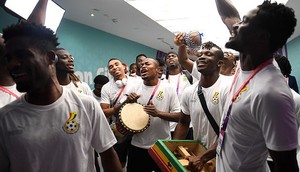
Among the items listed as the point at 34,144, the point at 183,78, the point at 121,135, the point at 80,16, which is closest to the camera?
the point at 34,144

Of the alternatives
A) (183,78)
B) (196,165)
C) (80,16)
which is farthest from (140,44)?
(196,165)

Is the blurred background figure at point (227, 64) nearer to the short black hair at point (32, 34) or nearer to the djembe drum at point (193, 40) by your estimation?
the djembe drum at point (193, 40)

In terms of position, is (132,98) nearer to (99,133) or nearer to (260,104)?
(99,133)

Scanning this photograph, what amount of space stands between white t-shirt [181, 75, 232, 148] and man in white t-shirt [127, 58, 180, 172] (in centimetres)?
62

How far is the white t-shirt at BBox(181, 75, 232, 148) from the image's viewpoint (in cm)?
279

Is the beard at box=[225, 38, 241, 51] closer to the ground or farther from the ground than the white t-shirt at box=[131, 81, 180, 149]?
farther from the ground

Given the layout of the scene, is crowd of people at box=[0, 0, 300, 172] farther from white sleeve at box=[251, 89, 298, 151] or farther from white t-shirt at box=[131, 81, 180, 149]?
white t-shirt at box=[131, 81, 180, 149]

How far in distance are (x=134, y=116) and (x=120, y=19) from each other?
17.5 feet

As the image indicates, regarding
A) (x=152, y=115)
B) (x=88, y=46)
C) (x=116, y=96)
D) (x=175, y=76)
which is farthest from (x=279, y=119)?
(x=88, y=46)

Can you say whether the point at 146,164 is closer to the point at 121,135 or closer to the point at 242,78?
the point at 121,135

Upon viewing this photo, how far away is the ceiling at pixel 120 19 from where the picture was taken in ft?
22.7

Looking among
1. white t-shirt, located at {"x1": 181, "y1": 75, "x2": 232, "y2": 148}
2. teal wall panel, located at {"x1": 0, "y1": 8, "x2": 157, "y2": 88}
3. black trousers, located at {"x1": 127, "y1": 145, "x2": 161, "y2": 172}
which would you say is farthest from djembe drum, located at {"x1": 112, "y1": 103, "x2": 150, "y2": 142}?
teal wall panel, located at {"x1": 0, "y1": 8, "x2": 157, "y2": 88}

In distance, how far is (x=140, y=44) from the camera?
487 inches

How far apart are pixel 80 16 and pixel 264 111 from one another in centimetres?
711
